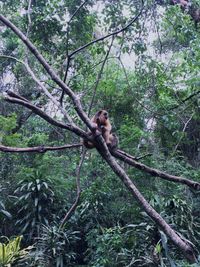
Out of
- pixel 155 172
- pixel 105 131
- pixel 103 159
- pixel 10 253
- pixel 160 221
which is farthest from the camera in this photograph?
pixel 103 159

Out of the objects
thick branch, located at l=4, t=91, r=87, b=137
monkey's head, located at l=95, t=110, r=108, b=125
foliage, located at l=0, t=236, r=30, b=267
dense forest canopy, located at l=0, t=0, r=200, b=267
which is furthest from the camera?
dense forest canopy, located at l=0, t=0, r=200, b=267

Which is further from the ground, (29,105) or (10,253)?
(29,105)

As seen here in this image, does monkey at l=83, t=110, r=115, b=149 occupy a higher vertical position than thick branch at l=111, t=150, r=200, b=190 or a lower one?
higher

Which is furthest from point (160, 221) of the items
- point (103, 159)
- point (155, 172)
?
point (103, 159)

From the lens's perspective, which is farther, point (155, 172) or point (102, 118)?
point (102, 118)

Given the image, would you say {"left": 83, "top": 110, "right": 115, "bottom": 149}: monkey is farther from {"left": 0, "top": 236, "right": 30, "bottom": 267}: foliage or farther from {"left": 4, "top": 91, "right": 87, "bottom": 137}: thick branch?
{"left": 0, "top": 236, "right": 30, "bottom": 267}: foliage

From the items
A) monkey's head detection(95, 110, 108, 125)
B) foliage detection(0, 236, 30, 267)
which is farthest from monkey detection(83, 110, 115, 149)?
foliage detection(0, 236, 30, 267)

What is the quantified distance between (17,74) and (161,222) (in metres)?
6.05

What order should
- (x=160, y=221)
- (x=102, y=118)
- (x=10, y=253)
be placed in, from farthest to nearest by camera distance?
(x=10, y=253), (x=102, y=118), (x=160, y=221)

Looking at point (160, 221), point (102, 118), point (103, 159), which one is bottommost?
point (160, 221)

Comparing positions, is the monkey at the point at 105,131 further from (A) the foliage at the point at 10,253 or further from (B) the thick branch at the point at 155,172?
(A) the foliage at the point at 10,253

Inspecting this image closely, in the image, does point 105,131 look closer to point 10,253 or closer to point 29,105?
point 29,105

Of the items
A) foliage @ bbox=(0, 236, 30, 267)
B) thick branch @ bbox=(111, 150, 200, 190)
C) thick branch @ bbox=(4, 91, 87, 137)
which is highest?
thick branch @ bbox=(4, 91, 87, 137)

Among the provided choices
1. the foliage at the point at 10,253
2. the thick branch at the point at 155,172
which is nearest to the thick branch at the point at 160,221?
the thick branch at the point at 155,172
